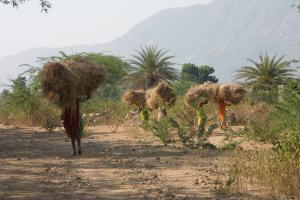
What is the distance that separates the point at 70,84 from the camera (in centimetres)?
1091

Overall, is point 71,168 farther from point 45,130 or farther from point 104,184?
point 45,130

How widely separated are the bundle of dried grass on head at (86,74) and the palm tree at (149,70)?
78.8ft

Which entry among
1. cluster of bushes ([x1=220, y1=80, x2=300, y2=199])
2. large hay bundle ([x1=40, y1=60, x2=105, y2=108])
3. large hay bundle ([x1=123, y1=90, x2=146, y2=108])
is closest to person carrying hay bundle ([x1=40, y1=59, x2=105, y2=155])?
large hay bundle ([x1=40, y1=60, x2=105, y2=108])

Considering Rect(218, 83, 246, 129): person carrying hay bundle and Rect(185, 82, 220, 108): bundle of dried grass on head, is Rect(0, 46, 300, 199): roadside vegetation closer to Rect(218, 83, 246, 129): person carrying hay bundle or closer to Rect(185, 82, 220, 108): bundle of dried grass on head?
Rect(185, 82, 220, 108): bundle of dried grass on head

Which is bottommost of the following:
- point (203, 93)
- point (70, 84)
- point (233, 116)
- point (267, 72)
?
point (233, 116)

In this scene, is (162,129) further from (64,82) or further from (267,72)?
(267,72)

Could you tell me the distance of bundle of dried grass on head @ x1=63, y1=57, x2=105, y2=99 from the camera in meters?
11.3

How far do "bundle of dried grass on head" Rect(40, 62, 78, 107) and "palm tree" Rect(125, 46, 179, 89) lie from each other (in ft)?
81.6

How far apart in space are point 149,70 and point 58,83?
2698 cm

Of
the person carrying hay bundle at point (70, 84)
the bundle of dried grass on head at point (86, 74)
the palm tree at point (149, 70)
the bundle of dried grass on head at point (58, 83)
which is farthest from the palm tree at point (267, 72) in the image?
the bundle of dried grass on head at point (58, 83)

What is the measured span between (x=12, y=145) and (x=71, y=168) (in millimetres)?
5275

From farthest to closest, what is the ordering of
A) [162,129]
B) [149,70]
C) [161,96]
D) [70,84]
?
[149,70] → [161,96] → [162,129] → [70,84]

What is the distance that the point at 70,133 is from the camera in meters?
11.4

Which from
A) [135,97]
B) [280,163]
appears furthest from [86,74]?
[135,97]
